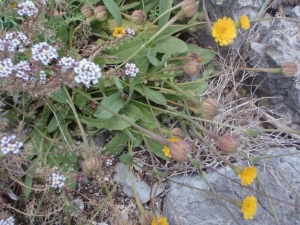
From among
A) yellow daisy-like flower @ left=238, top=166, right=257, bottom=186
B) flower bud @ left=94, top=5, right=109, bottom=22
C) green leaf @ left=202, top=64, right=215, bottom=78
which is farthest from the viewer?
green leaf @ left=202, top=64, right=215, bottom=78

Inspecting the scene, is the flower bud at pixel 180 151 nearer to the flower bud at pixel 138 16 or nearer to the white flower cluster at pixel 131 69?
the white flower cluster at pixel 131 69

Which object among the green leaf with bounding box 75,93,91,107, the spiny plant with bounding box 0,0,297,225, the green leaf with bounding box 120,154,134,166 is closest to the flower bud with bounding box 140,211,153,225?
the spiny plant with bounding box 0,0,297,225

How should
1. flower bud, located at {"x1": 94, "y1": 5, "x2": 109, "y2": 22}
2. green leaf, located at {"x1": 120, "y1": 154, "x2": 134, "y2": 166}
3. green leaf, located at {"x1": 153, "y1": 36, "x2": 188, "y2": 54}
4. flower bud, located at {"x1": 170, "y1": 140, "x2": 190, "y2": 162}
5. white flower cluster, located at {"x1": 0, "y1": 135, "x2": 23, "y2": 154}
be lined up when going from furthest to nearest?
green leaf, located at {"x1": 153, "y1": 36, "x2": 188, "y2": 54} → flower bud, located at {"x1": 94, "y1": 5, "x2": 109, "y2": 22} → green leaf, located at {"x1": 120, "y1": 154, "x2": 134, "y2": 166} → flower bud, located at {"x1": 170, "y1": 140, "x2": 190, "y2": 162} → white flower cluster, located at {"x1": 0, "y1": 135, "x2": 23, "y2": 154}

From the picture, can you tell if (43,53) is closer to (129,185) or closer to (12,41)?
(12,41)

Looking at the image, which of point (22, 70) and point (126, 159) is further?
point (126, 159)

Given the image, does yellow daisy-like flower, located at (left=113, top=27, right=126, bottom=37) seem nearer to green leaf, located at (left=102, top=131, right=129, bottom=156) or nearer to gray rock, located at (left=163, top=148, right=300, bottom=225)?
green leaf, located at (left=102, top=131, right=129, bottom=156)

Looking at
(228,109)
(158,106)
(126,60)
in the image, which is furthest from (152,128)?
(228,109)

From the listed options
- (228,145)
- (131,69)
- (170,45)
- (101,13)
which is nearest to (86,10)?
(101,13)

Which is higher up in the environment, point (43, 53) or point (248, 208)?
point (43, 53)
